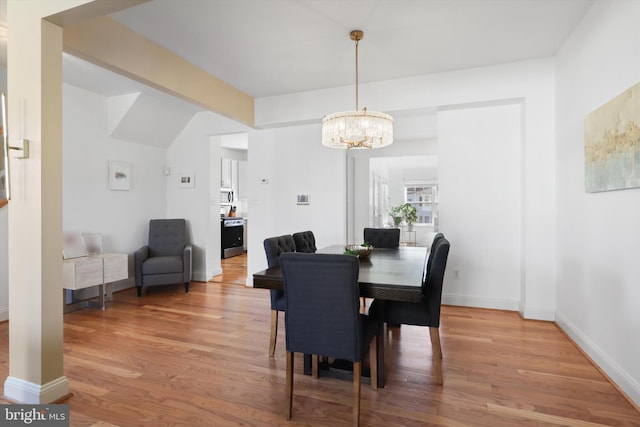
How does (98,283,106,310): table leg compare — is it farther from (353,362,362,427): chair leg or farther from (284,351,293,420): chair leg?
(353,362,362,427): chair leg

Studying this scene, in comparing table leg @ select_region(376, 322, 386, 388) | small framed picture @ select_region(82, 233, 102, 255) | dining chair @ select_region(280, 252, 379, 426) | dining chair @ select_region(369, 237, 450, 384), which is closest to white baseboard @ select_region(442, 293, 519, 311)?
dining chair @ select_region(369, 237, 450, 384)

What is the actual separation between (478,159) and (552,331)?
1941mm

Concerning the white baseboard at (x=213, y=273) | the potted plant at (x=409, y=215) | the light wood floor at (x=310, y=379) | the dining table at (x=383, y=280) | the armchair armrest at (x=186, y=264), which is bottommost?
the light wood floor at (x=310, y=379)

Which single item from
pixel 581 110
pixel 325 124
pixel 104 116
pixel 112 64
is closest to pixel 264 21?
pixel 325 124

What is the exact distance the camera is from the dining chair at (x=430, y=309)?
2.34 meters

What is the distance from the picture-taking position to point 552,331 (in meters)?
3.31

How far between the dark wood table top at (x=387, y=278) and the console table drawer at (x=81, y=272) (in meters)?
2.62

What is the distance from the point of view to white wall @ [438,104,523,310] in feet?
12.9

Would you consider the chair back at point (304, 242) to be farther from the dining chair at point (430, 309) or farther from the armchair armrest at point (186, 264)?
the armchair armrest at point (186, 264)

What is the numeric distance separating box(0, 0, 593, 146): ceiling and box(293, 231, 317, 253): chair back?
1818mm

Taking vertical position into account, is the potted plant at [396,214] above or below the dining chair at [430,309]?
above

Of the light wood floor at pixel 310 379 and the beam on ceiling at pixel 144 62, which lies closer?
the light wood floor at pixel 310 379
